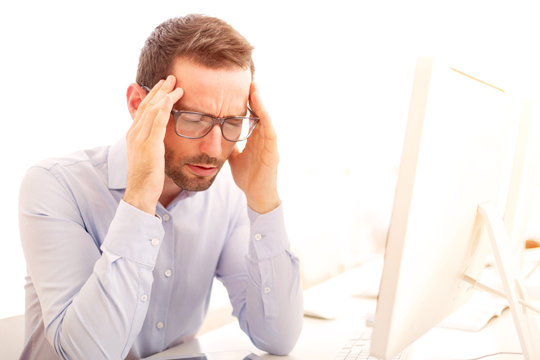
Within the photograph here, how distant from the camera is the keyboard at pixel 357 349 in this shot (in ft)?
3.75

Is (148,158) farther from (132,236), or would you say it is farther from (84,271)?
(84,271)

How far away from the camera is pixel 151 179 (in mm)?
1125

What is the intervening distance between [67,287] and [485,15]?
3.14 meters

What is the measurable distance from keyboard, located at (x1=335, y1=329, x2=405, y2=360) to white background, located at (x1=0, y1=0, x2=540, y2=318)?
0.62 m

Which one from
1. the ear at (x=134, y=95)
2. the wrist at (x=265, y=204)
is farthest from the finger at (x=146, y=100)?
the wrist at (x=265, y=204)

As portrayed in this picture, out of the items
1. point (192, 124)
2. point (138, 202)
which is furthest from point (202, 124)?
point (138, 202)

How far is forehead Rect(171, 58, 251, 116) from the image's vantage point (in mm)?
1213

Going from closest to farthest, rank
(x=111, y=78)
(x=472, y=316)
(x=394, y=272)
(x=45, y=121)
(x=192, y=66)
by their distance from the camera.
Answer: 1. (x=394, y=272)
2. (x=192, y=66)
3. (x=472, y=316)
4. (x=45, y=121)
5. (x=111, y=78)

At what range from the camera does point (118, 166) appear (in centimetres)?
130

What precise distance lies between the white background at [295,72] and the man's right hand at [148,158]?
0.54 metres

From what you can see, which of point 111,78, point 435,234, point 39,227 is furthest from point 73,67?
point 435,234

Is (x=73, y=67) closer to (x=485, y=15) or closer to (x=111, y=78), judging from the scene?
(x=111, y=78)

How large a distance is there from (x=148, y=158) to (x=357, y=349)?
24.5 inches

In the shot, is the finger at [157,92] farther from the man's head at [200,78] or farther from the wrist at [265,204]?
the wrist at [265,204]
